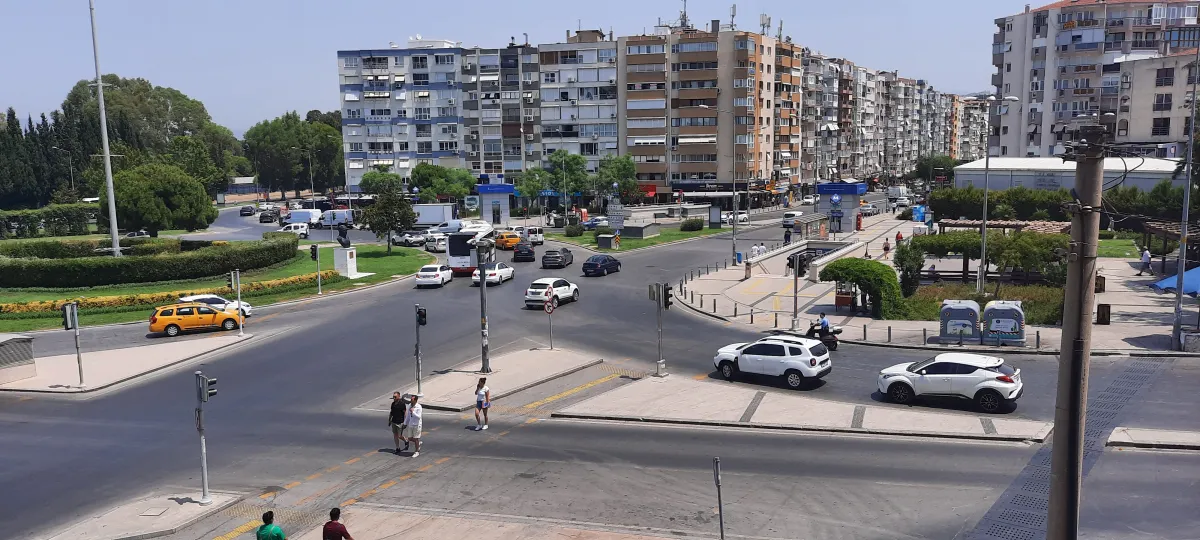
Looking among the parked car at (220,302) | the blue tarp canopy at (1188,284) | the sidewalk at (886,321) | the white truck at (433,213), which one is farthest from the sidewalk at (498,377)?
the white truck at (433,213)

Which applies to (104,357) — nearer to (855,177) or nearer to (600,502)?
(600,502)

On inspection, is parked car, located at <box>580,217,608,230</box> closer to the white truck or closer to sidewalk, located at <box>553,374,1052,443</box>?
the white truck

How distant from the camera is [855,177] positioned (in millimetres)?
162625

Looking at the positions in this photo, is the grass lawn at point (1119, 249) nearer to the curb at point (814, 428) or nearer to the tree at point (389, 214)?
the curb at point (814, 428)

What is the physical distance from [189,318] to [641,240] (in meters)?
40.3

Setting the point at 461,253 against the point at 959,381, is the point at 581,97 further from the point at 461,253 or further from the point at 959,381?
the point at 959,381

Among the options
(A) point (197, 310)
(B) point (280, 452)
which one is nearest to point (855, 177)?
(A) point (197, 310)

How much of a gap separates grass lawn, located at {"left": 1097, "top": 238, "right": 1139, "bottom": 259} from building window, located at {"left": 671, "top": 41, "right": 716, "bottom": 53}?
174ft

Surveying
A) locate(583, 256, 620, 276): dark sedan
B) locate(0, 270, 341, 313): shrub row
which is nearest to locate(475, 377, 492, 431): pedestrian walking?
locate(0, 270, 341, 313): shrub row

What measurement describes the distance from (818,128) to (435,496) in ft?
444

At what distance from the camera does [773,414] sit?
2280 cm

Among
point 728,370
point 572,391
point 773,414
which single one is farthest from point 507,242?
point 773,414

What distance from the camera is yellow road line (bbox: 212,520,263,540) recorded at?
51.7 ft

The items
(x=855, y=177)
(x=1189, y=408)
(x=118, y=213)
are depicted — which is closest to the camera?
(x=1189, y=408)
